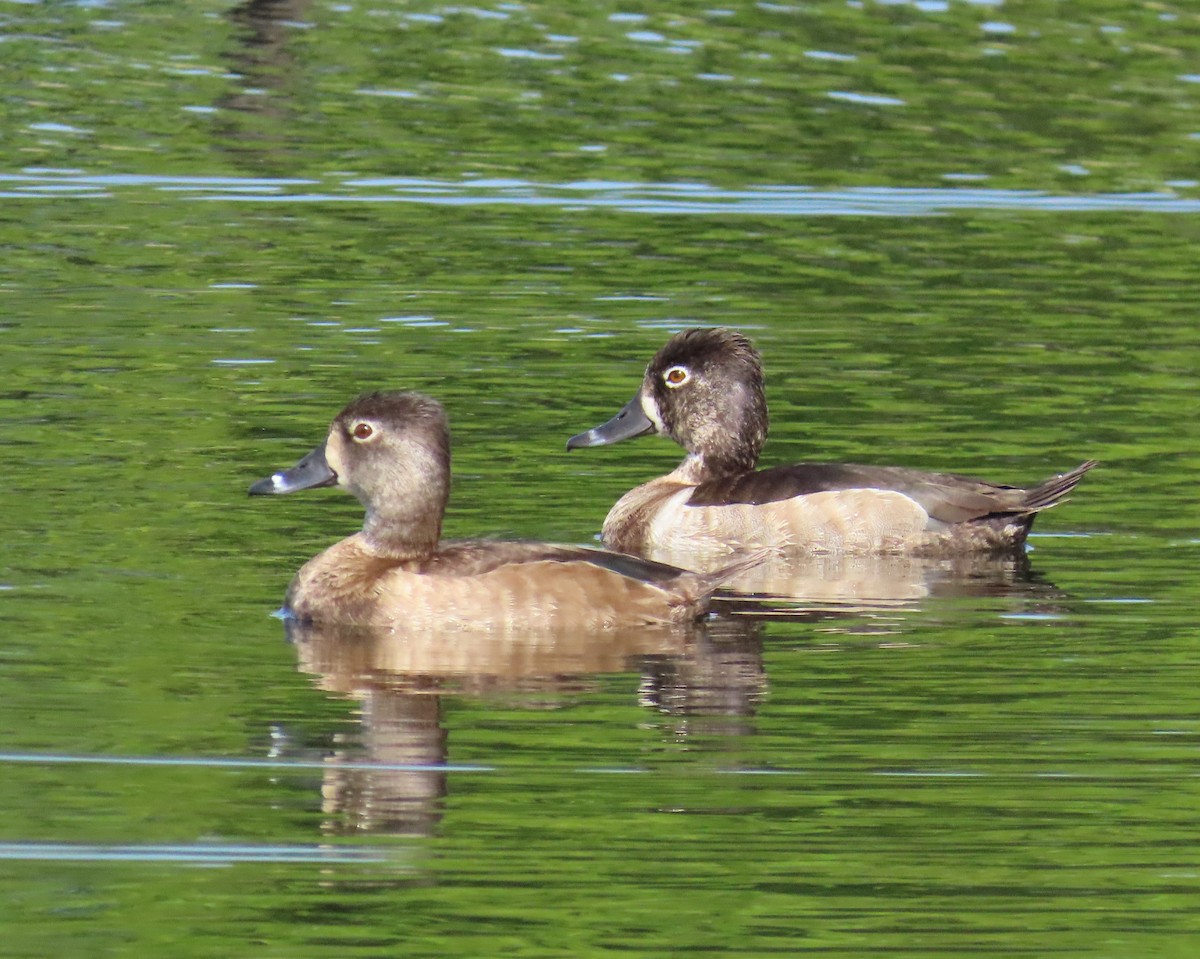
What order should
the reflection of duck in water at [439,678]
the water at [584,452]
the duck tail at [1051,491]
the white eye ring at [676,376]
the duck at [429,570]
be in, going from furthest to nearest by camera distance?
the white eye ring at [676,376], the duck tail at [1051,491], the duck at [429,570], the reflection of duck in water at [439,678], the water at [584,452]

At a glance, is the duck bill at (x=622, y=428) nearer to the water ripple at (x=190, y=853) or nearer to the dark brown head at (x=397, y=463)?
the dark brown head at (x=397, y=463)

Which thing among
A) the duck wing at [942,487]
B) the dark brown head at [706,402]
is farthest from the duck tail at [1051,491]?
the dark brown head at [706,402]

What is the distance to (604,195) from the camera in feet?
76.7

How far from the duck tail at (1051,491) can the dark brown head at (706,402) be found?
1.88 metres

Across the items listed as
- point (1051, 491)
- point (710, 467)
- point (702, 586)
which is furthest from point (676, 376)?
point (702, 586)

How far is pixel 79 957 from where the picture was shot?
786 cm

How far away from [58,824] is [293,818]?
0.75 metres

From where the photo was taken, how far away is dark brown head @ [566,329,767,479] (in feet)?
49.4

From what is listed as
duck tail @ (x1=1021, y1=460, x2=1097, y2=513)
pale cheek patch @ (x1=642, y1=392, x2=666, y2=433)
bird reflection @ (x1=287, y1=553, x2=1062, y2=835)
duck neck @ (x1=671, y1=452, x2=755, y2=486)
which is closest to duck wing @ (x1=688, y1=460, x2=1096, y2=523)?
duck tail @ (x1=1021, y1=460, x2=1097, y2=513)

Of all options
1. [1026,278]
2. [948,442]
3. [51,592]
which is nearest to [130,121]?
[1026,278]

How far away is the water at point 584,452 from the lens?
28.2 feet

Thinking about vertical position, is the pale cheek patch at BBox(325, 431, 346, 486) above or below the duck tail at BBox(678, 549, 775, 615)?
above

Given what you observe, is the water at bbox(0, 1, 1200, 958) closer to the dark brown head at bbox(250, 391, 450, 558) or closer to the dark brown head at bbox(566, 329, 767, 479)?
the dark brown head at bbox(566, 329, 767, 479)

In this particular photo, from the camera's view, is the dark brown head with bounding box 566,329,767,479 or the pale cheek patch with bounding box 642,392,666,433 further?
the pale cheek patch with bounding box 642,392,666,433
